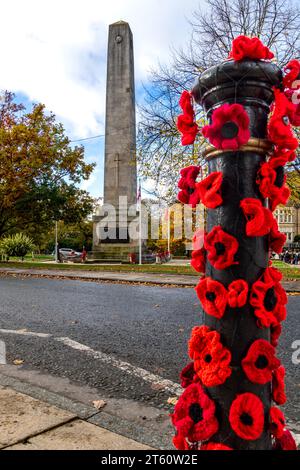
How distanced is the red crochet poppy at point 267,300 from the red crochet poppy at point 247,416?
0.30m

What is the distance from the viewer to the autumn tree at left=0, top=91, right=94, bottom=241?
76.0 ft

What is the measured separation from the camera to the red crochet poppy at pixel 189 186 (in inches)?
74.9

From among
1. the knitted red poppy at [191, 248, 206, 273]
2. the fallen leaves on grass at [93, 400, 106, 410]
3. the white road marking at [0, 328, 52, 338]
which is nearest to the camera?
the knitted red poppy at [191, 248, 206, 273]

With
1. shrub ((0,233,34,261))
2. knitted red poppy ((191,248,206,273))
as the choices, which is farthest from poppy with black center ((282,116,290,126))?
shrub ((0,233,34,261))

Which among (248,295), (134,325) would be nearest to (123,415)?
(248,295)

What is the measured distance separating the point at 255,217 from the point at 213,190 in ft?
0.65

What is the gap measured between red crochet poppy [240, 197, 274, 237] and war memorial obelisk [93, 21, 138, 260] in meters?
23.7

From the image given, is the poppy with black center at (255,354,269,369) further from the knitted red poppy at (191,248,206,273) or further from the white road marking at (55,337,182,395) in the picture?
the white road marking at (55,337,182,395)

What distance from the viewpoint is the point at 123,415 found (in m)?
2.99

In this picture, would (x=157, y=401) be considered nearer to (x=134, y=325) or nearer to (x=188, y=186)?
(x=188, y=186)

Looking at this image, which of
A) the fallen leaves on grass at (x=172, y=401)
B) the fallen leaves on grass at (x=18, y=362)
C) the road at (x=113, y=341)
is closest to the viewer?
the fallen leaves on grass at (x=172, y=401)

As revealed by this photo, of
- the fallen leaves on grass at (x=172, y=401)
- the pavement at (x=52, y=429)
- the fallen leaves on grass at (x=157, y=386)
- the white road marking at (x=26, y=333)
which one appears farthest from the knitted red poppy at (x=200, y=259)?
the white road marking at (x=26, y=333)

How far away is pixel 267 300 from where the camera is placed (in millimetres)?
1666

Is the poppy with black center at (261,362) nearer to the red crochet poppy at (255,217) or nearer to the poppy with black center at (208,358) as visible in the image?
the poppy with black center at (208,358)
